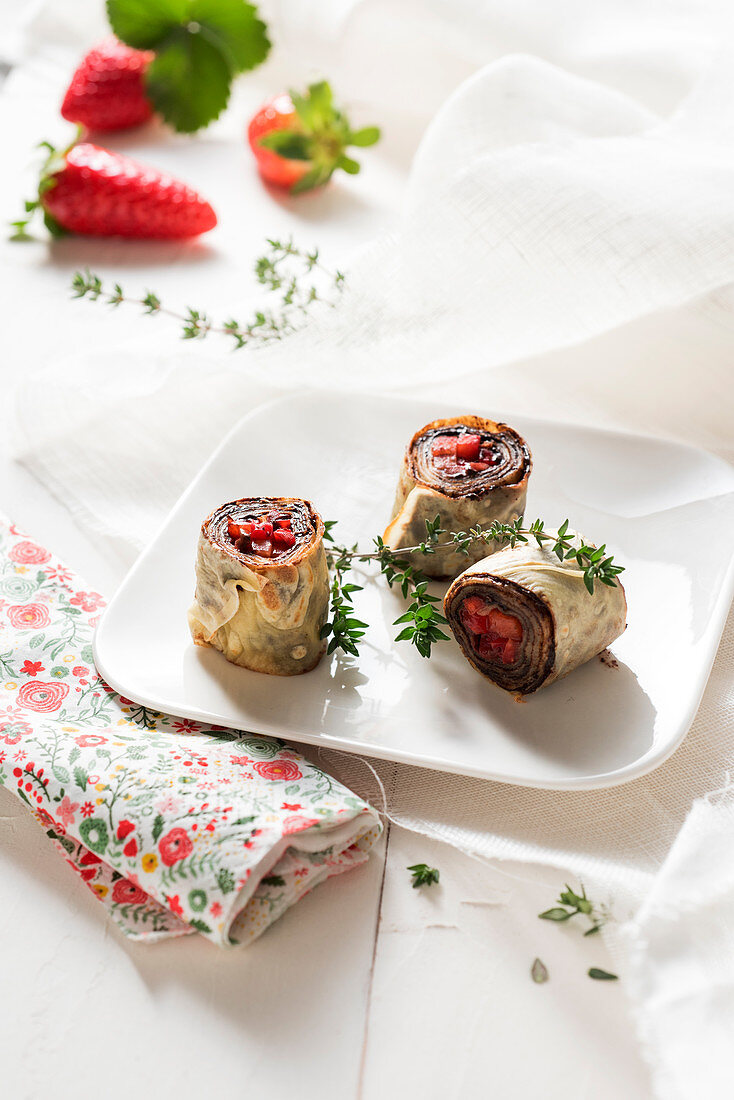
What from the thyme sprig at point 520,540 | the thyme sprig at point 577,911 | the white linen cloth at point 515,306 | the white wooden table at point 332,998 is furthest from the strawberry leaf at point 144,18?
the thyme sprig at point 577,911

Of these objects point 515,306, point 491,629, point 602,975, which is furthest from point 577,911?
point 515,306

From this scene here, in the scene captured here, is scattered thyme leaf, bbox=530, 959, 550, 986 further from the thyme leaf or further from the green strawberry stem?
the green strawberry stem

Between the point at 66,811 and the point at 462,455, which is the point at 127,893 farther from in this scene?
the point at 462,455

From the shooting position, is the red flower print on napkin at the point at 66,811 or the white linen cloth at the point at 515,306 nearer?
the red flower print on napkin at the point at 66,811

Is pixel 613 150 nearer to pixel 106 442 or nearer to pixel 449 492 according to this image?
pixel 449 492

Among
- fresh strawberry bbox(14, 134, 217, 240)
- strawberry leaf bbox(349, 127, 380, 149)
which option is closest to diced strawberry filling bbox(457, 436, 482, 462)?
fresh strawberry bbox(14, 134, 217, 240)

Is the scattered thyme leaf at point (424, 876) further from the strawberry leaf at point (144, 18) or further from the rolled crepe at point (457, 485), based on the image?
the strawberry leaf at point (144, 18)

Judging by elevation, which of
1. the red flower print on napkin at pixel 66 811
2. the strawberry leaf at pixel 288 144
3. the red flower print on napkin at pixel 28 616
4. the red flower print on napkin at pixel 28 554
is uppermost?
the strawberry leaf at pixel 288 144
